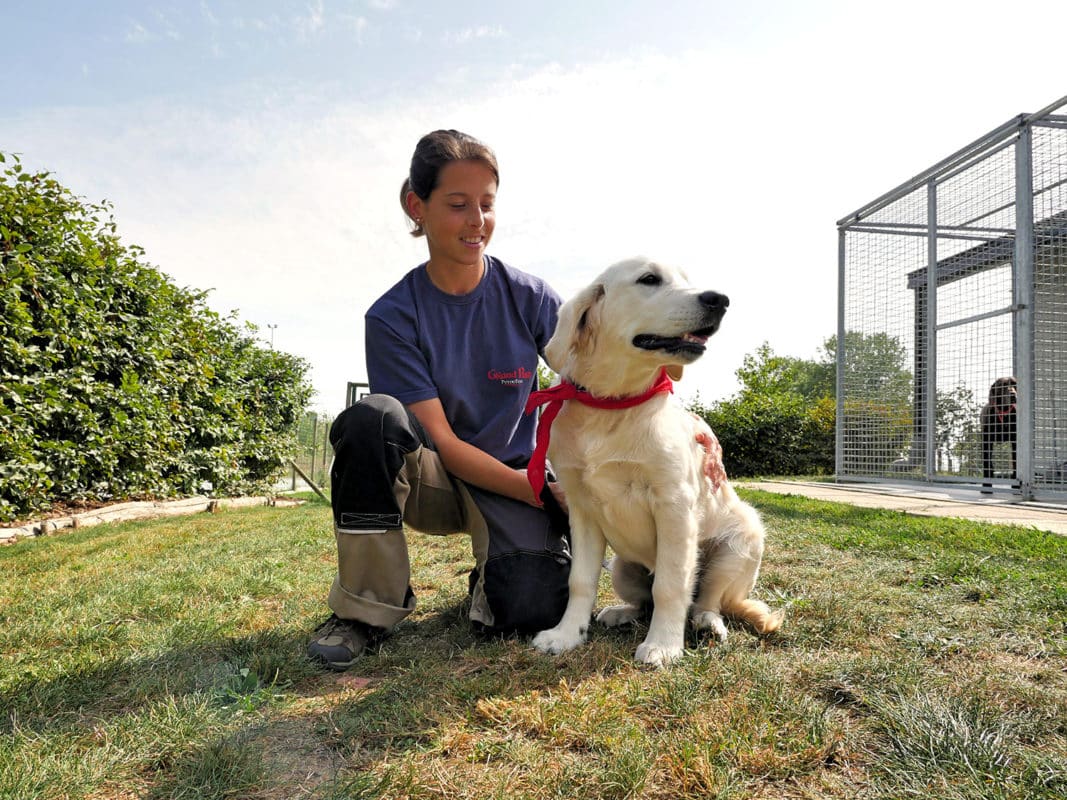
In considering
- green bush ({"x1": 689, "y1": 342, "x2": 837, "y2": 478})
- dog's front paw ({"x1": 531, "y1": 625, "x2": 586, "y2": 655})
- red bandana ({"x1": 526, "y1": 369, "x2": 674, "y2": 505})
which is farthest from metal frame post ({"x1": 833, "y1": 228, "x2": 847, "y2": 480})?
dog's front paw ({"x1": 531, "y1": 625, "x2": 586, "y2": 655})

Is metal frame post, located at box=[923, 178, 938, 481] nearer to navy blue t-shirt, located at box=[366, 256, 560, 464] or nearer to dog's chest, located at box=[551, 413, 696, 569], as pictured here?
navy blue t-shirt, located at box=[366, 256, 560, 464]

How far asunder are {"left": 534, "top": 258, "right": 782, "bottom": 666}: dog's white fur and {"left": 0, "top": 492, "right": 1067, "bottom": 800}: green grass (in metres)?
0.16

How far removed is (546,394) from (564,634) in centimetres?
89

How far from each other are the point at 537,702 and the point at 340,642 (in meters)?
0.86

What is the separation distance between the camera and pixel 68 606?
291 cm

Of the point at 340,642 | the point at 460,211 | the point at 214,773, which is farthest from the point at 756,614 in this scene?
the point at 460,211

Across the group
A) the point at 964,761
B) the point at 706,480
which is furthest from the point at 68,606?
the point at 964,761

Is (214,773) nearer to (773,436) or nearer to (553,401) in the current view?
(553,401)

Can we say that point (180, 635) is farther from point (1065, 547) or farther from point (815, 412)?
point (815, 412)

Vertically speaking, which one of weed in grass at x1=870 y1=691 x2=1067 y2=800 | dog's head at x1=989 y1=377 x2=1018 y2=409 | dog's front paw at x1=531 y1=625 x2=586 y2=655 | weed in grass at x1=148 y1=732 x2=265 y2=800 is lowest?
weed in grass at x1=148 y1=732 x2=265 y2=800

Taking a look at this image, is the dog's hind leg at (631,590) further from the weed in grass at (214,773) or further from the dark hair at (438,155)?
the dark hair at (438,155)

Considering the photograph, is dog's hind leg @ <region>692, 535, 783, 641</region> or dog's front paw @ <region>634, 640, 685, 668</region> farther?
dog's hind leg @ <region>692, 535, 783, 641</region>

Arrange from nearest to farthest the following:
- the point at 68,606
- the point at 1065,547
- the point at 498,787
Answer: the point at 498,787 → the point at 68,606 → the point at 1065,547

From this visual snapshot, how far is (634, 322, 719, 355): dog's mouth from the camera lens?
2258 mm
